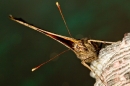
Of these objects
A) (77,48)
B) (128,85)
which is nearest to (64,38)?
(77,48)

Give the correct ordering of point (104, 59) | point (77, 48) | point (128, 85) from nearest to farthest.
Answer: point (128, 85) → point (104, 59) → point (77, 48)

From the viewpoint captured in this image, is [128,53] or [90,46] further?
[90,46]

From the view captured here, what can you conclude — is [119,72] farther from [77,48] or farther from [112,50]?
[77,48]

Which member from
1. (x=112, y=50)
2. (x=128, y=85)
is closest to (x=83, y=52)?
(x=112, y=50)

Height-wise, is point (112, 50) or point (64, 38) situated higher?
point (64, 38)

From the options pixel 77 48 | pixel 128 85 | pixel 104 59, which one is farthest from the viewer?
pixel 77 48

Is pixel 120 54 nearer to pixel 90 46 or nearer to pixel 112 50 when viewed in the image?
pixel 112 50
